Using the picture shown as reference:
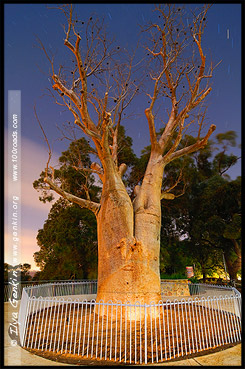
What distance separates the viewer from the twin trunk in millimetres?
8484

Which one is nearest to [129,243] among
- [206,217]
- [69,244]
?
[69,244]

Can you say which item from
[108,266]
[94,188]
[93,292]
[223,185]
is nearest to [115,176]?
[108,266]

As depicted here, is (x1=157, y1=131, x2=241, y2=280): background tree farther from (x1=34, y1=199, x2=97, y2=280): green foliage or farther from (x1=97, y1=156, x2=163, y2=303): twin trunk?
(x1=97, y1=156, x2=163, y2=303): twin trunk

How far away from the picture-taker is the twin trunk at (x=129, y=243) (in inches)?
334

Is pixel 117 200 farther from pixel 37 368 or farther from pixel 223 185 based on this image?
pixel 223 185

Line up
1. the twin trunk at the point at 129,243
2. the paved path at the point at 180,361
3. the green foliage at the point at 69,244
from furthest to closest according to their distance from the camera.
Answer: the green foliage at the point at 69,244 → the twin trunk at the point at 129,243 → the paved path at the point at 180,361

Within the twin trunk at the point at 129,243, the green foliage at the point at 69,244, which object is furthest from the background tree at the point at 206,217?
the twin trunk at the point at 129,243

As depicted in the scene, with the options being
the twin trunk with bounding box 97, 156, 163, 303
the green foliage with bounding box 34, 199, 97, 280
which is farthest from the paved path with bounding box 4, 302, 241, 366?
the green foliage with bounding box 34, 199, 97, 280

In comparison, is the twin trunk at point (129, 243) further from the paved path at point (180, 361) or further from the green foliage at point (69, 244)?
the green foliage at point (69, 244)

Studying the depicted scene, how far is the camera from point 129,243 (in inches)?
348

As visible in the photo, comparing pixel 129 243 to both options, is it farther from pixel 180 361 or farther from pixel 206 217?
pixel 206 217

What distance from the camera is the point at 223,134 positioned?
91.9 ft

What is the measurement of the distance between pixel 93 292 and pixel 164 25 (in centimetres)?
1370

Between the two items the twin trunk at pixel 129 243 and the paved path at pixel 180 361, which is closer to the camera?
the paved path at pixel 180 361
